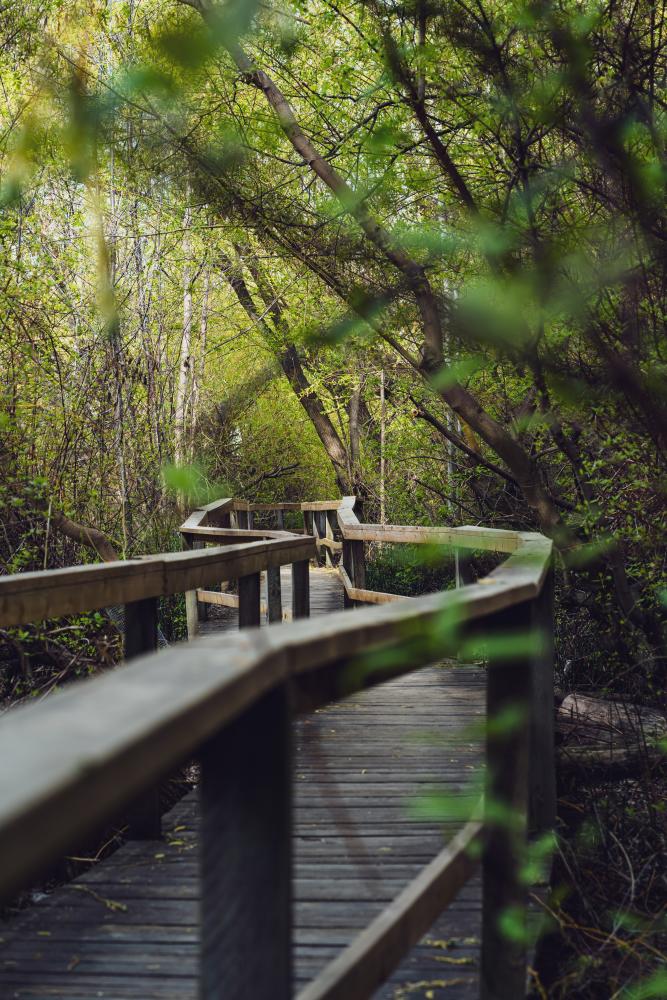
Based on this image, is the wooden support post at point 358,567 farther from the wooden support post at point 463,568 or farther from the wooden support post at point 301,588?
the wooden support post at point 301,588

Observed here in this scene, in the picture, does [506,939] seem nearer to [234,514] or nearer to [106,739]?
[106,739]

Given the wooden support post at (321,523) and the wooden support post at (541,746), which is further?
the wooden support post at (321,523)

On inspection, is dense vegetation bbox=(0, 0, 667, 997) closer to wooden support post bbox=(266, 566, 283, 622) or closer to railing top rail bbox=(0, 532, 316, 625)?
railing top rail bbox=(0, 532, 316, 625)

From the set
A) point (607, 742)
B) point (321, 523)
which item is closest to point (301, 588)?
point (607, 742)

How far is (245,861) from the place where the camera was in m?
1.07

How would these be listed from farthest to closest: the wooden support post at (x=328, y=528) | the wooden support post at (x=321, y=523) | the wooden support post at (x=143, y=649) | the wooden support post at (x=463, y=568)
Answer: the wooden support post at (x=321, y=523), the wooden support post at (x=328, y=528), the wooden support post at (x=463, y=568), the wooden support post at (x=143, y=649)

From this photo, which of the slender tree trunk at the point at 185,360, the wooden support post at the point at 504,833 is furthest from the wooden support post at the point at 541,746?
the slender tree trunk at the point at 185,360

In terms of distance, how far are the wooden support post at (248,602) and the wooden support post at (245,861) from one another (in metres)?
3.40

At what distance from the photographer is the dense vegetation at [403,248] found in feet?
12.6

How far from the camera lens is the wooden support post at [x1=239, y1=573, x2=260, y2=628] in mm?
4535

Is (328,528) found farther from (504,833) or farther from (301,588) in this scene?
(504,833)

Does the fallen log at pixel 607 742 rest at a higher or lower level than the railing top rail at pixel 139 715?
lower

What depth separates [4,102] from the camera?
27.0 feet

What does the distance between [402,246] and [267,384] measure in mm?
12932
